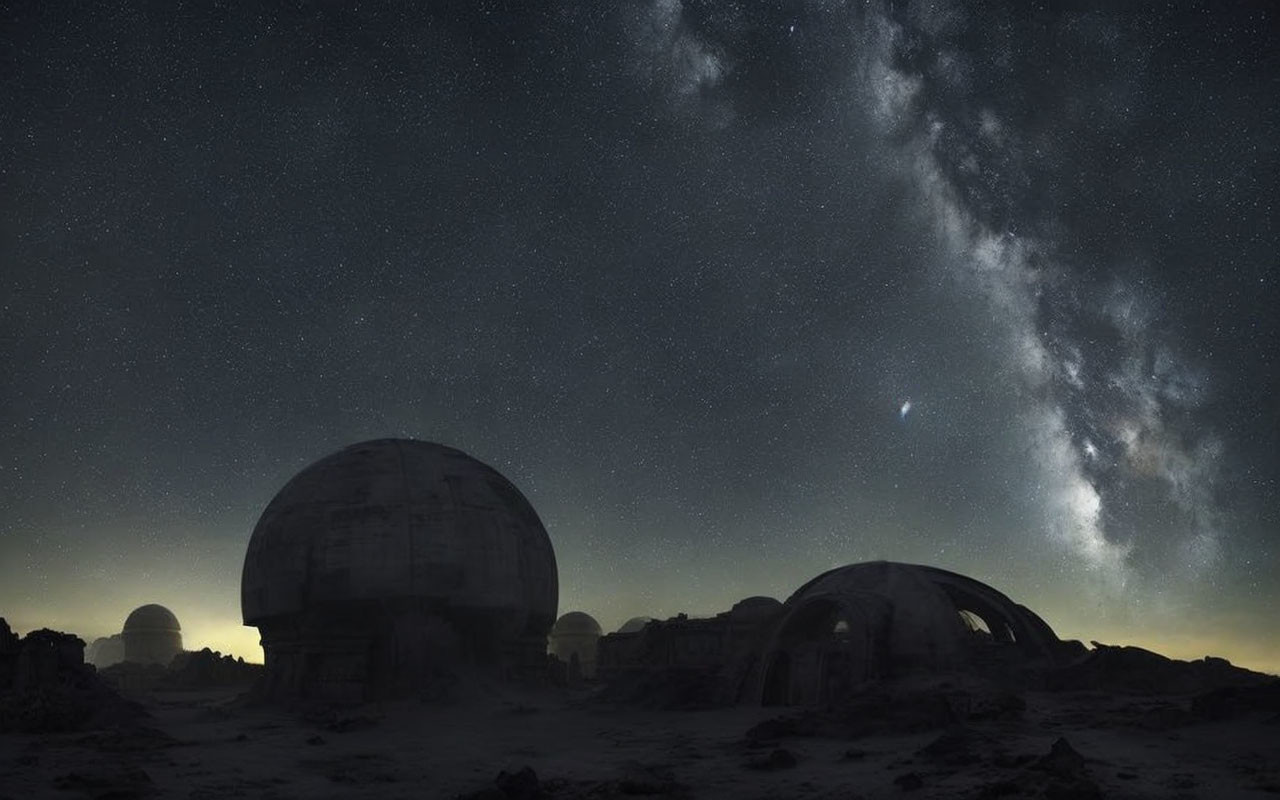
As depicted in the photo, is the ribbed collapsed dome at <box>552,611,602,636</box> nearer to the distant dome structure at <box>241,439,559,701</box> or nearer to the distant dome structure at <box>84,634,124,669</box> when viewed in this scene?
the distant dome structure at <box>241,439,559,701</box>

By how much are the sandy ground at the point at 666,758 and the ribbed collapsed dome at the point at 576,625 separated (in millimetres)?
39061

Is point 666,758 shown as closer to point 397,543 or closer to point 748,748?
point 748,748

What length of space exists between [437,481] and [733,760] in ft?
55.6

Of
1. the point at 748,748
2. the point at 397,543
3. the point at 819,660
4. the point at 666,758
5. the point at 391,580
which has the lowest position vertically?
the point at 666,758

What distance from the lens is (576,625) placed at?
205 ft

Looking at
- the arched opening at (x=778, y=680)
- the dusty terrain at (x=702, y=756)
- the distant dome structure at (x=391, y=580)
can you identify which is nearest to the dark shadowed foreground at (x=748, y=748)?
the dusty terrain at (x=702, y=756)

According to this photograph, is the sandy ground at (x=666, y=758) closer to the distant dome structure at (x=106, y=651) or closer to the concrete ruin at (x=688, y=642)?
the concrete ruin at (x=688, y=642)

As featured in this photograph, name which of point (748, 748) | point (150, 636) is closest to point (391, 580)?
point (748, 748)

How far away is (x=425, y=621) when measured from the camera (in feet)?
92.4

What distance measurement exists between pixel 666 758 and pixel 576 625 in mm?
46213

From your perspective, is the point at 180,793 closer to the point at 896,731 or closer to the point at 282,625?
the point at 896,731

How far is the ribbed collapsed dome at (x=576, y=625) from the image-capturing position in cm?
6209

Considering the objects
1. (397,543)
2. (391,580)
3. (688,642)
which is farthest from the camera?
(688,642)

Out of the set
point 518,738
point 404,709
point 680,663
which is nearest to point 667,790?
point 518,738
